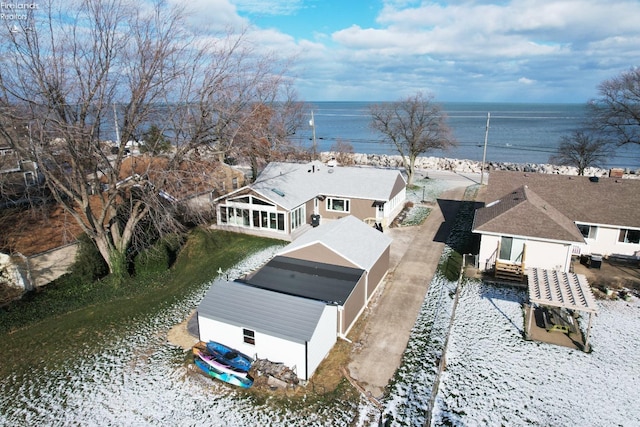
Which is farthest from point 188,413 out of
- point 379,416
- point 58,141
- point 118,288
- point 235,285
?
point 58,141

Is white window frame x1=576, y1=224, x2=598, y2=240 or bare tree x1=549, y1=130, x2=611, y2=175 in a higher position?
bare tree x1=549, y1=130, x2=611, y2=175

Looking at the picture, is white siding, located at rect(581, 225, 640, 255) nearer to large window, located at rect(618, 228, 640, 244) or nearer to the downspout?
large window, located at rect(618, 228, 640, 244)

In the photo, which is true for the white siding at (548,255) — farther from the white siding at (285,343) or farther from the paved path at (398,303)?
the white siding at (285,343)

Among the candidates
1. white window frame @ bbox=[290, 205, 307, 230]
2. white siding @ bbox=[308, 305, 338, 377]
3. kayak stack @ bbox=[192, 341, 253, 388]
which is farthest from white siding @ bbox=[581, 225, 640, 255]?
kayak stack @ bbox=[192, 341, 253, 388]

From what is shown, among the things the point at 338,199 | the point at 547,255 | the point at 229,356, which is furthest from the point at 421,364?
the point at 338,199

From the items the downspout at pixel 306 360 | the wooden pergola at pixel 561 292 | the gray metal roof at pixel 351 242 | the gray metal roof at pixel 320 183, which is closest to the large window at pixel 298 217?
the gray metal roof at pixel 320 183

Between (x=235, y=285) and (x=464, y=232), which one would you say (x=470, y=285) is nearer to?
(x=464, y=232)
